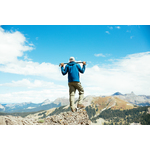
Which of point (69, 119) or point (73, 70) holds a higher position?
point (73, 70)

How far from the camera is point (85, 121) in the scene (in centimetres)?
689

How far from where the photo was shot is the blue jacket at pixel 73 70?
7.42 meters

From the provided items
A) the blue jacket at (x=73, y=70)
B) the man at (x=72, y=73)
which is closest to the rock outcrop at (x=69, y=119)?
the man at (x=72, y=73)

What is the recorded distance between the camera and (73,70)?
739cm

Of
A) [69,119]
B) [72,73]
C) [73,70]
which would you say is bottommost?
[69,119]

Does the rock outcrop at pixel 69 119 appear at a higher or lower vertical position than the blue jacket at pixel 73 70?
lower

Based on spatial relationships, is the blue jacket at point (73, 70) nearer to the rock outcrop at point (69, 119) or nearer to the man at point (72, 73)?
the man at point (72, 73)

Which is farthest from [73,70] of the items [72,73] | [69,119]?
[69,119]

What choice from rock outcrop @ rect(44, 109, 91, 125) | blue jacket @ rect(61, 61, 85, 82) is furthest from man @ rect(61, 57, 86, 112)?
rock outcrop @ rect(44, 109, 91, 125)

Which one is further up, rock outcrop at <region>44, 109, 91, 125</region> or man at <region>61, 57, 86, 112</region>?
man at <region>61, 57, 86, 112</region>

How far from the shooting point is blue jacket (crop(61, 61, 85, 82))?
7417 mm

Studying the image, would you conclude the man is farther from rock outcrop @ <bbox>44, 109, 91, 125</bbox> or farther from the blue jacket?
rock outcrop @ <bbox>44, 109, 91, 125</bbox>

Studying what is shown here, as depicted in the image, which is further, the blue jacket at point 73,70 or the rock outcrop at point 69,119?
the blue jacket at point 73,70

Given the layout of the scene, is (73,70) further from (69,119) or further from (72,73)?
(69,119)
